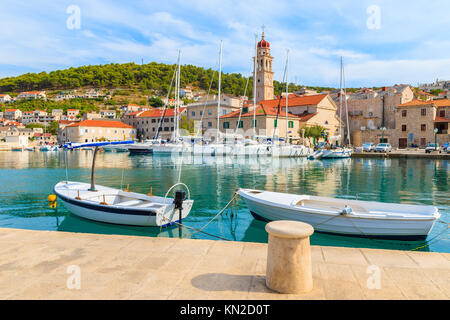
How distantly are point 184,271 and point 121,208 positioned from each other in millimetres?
5487

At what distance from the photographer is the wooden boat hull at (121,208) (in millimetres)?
9578

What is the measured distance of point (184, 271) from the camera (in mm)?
4938

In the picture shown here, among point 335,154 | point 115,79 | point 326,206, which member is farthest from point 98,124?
point 326,206

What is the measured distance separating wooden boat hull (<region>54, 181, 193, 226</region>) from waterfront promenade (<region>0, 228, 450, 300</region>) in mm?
2900

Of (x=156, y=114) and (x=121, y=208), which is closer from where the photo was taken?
(x=121, y=208)

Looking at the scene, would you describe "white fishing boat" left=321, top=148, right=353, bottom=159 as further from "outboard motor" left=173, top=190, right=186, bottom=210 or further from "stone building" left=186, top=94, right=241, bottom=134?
"outboard motor" left=173, top=190, right=186, bottom=210

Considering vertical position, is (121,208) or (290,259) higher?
(290,259)

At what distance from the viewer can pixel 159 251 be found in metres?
5.92

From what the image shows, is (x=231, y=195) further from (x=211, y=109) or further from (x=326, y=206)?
(x=211, y=109)

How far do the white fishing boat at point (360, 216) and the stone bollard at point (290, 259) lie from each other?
15.7 feet
